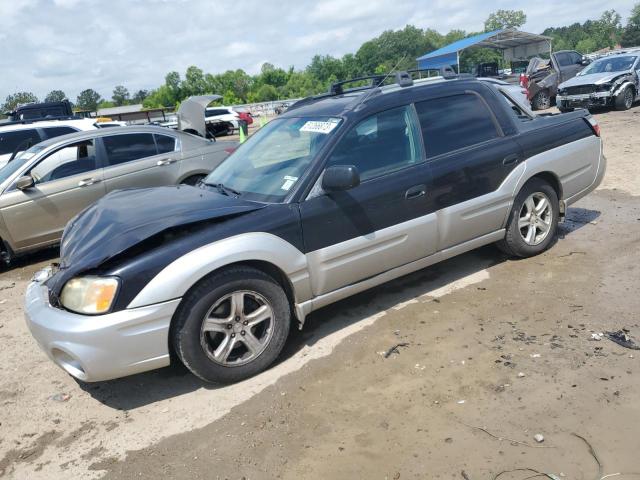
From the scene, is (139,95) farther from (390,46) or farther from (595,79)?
(595,79)

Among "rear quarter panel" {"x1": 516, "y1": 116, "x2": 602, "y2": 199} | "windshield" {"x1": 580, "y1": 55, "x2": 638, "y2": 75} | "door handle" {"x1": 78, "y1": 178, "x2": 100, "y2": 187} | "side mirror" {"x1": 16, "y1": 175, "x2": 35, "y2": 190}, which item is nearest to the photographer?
"rear quarter panel" {"x1": 516, "y1": 116, "x2": 602, "y2": 199}

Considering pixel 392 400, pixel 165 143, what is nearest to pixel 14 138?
pixel 165 143

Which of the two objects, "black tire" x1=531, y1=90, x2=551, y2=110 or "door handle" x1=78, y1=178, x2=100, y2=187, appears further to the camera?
"black tire" x1=531, y1=90, x2=551, y2=110

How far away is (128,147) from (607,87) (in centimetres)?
1354

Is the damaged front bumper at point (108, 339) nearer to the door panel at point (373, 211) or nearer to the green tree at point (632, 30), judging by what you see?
the door panel at point (373, 211)

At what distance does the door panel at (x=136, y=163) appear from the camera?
23.3 ft

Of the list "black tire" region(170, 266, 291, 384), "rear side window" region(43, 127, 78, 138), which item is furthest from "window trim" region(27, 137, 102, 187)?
"black tire" region(170, 266, 291, 384)

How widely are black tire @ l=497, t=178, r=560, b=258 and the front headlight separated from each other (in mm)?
3464

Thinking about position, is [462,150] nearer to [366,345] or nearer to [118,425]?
[366,345]

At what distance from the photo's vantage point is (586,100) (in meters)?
15.2

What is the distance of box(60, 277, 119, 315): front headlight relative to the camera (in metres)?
3.10

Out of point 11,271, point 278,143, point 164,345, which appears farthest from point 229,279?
point 11,271

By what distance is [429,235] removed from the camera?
4.26 meters

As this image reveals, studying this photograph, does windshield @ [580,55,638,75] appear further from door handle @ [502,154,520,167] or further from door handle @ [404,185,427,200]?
door handle @ [404,185,427,200]
